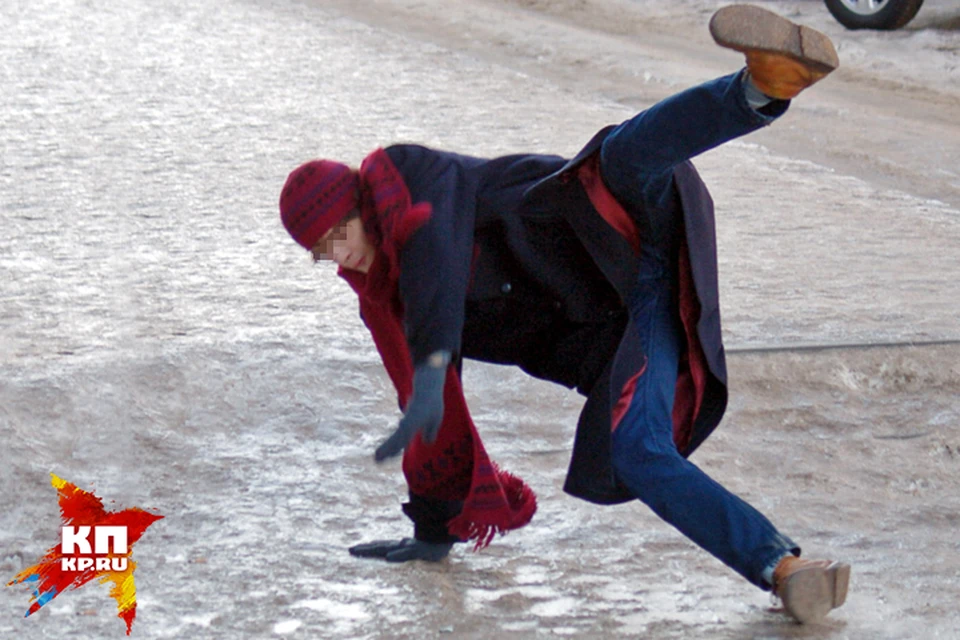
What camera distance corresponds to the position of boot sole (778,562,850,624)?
2.60 m

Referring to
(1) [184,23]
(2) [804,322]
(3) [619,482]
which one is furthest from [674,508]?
(1) [184,23]

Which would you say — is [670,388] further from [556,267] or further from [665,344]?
[556,267]

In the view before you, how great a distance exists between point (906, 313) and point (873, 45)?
5.20 meters

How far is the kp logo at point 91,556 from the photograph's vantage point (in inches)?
118

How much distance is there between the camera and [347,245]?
2.61 m

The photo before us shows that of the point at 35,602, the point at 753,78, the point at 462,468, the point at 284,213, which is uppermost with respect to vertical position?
the point at 753,78

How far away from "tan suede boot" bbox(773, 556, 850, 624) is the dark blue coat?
351 mm

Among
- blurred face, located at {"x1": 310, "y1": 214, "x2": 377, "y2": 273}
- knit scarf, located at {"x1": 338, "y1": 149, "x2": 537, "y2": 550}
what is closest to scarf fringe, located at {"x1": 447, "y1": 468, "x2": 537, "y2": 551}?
knit scarf, located at {"x1": 338, "y1": 149, "x2": 537, "y2": 550}

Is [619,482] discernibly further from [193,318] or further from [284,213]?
[193,318]

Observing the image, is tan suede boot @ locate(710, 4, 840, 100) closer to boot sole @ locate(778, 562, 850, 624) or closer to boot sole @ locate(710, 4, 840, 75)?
boot sole @ locate(710, 4, 840, 75)

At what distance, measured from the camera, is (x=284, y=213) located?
8.54 feet

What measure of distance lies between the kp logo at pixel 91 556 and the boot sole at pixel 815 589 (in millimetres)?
1335

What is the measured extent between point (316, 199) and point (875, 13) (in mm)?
7991
